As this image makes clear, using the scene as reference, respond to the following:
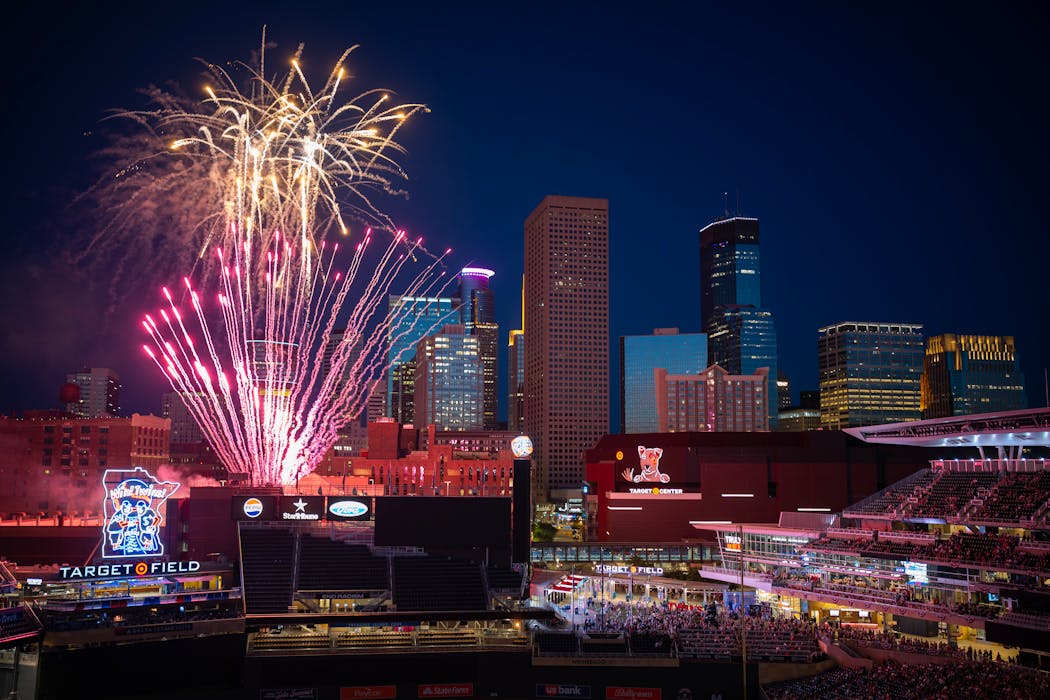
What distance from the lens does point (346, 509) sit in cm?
4816

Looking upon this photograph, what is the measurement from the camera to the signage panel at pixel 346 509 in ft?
158

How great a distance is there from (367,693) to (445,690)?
327 cm

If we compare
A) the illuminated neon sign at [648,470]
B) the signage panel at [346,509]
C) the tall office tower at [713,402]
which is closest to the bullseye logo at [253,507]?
the signage panel at [346,509]

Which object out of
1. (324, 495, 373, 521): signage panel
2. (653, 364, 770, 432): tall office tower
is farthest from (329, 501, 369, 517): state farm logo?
(653, 364, 770, 432): tall office tower

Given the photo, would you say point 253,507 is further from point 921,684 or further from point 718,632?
point 921,684

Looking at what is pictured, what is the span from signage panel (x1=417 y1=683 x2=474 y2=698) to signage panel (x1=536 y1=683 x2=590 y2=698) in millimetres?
2982

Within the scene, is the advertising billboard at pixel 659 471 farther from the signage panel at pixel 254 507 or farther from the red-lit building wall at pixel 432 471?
the signage panel at pixel 254 507

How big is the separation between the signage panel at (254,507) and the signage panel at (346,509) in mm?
2783

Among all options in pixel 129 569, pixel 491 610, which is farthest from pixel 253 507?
pixel 491 610

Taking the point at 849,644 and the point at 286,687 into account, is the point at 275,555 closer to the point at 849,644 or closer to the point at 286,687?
the point at 286,687

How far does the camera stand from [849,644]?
41.0 m

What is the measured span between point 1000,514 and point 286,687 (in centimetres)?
3309

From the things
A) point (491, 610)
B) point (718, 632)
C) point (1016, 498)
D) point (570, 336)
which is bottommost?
point (718, 632)

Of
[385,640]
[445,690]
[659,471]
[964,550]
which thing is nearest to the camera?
[445,690]
